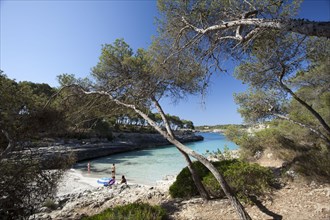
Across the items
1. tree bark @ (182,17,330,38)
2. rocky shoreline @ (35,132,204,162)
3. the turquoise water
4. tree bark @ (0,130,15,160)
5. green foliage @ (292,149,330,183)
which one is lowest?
the turquoise water

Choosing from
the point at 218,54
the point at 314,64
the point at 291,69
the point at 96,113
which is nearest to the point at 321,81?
the point at 314,64

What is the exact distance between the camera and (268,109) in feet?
28.6

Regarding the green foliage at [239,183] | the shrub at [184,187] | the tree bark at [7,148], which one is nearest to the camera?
the tree bark at [7,148]

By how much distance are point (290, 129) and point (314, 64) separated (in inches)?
212

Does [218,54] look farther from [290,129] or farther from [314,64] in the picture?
[290,129]

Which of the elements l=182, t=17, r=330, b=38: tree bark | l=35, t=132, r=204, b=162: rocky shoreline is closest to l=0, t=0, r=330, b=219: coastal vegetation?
l=182, t=17, r=330, b=38: tree bark

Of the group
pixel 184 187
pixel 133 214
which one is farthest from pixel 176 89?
pixel 133 214

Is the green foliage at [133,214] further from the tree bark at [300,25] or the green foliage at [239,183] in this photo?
the tree bark at [300,25]

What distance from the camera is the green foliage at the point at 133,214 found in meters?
3.75

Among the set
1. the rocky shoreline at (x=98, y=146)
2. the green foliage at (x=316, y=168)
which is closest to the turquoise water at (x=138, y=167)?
the rocky shoreline at (x=98, y=146)

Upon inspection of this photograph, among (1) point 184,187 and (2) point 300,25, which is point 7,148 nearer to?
(1) point 184,187

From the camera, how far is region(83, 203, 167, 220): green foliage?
3.75m

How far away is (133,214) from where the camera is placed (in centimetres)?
392

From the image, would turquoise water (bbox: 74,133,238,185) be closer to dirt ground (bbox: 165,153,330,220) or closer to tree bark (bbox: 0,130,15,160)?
dirt ground (bbox: 165,153,330,220)
